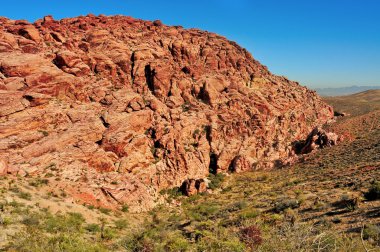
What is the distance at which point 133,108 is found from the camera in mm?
42281

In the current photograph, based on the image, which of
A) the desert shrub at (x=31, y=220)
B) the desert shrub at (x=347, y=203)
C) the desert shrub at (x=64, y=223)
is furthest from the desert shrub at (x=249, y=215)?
the desert shrub at (x=31, y=220)

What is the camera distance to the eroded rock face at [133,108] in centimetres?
3256

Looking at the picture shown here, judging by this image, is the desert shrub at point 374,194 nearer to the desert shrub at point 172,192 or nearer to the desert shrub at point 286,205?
the desert shrub at point 286,205

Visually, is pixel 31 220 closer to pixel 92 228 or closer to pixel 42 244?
pixel 92 228

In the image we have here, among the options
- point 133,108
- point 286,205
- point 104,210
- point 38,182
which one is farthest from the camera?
point 133,108

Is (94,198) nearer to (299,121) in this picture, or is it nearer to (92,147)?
(92,147)

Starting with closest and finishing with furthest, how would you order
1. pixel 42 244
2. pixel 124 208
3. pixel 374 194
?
pixel 42 244 < pixel 374 194 < pixel 124 208

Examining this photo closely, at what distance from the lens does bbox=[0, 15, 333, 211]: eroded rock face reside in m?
32.6

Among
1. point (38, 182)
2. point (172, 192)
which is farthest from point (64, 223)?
point (172, 192)

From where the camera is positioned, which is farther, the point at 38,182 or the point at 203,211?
the point at 203,211

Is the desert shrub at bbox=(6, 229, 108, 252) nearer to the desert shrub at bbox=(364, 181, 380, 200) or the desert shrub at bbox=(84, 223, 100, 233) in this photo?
the desert shrub at bbox=(84, 223, 100, 233)

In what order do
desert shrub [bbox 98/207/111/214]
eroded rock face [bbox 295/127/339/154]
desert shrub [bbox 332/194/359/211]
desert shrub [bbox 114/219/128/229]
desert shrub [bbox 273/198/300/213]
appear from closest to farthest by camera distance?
desert shrub [bbox 332/194/359/211] → desert shrub [bbox 273/198/300/213] → desert shrub [bbox 114/219/128/229] → desert shrub [bbox 98/207/111/214] → eroded rock face [bbox 295/127/339/154]

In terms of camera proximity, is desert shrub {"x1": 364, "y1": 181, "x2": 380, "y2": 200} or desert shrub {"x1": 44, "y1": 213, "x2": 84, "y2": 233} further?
desert shrub {"x1": 364, "y1": 181, "x2": 380, "y2": 200}

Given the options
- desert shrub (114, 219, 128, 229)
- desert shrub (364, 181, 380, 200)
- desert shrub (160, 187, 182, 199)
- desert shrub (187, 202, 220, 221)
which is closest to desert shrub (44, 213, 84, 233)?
desert shrub (114, 219, 128, 229)
